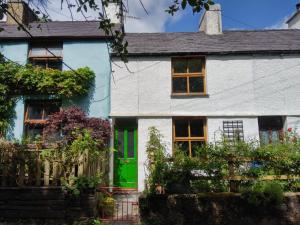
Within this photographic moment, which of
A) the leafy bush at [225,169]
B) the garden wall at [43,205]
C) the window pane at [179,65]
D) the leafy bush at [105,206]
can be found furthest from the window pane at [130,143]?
the garden wall at [43,205]

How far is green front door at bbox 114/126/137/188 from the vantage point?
12.4m

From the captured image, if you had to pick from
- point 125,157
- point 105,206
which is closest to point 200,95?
point 125,157

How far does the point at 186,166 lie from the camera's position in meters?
7.71

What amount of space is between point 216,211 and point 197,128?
582 centimetres

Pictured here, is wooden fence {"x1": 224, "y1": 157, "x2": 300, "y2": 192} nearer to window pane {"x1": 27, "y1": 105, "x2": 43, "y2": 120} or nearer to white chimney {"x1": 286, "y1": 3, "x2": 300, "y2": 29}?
window pane {"x1": 27, "y1": 105, "x2": 43, "y2": 120}

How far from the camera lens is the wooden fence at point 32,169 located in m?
7.60

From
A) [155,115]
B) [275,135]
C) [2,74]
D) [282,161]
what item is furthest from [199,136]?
[2,74]

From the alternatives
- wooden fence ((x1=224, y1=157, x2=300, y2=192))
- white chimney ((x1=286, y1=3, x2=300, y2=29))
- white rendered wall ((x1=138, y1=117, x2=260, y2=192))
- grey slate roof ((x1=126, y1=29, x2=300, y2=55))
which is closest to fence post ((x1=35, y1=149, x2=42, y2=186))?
wooden fence ((x1=224, y1=157, x2=300, y2=192))

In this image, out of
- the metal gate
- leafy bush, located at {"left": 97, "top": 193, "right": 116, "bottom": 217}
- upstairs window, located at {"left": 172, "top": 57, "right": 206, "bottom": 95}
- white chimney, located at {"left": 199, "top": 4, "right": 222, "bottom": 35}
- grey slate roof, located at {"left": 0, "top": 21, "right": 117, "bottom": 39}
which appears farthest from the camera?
white chimney, located at {"left": 199, "top": 4, "right": 222, "bottom": 35}

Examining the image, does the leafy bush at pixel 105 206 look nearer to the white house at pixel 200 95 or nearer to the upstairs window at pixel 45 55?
the white house at pixel 200 95

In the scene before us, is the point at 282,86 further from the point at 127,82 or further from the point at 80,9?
the point at 80,9

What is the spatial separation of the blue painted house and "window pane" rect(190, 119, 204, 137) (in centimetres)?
344

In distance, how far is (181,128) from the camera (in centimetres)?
1289

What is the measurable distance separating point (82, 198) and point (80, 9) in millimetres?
4568
